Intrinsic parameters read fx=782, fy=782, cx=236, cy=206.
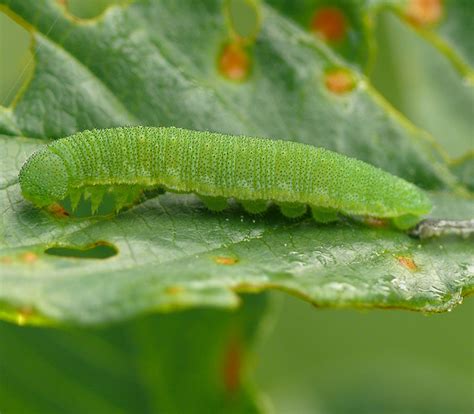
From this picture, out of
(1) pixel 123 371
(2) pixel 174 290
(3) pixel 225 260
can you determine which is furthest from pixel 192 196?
(2) pixel 174 290

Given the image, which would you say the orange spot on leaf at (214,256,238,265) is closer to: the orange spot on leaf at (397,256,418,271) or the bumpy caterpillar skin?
the bumpy caterpillar skin

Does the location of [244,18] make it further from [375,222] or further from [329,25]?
[375,222]

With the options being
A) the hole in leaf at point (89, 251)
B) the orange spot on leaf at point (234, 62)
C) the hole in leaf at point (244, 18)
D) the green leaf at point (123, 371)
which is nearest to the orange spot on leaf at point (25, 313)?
the hole in leaf at point (89, 251)

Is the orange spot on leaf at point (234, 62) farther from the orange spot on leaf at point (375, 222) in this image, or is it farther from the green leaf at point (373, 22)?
the orange spot on leaf at point (375, 222)

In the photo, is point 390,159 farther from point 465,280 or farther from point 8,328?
point 8,328

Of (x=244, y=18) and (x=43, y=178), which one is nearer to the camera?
(x=43, y=178)

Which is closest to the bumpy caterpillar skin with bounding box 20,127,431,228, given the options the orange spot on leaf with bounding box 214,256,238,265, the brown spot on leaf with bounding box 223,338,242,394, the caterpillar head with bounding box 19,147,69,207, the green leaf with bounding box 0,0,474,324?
the caterpillar head with bounding box 19,147,69,207
